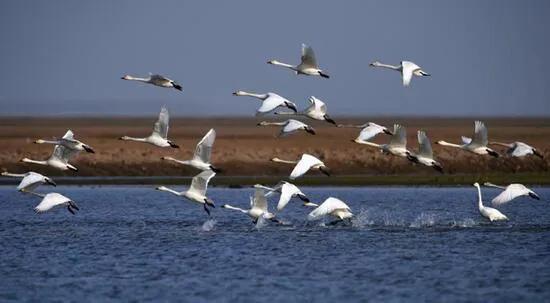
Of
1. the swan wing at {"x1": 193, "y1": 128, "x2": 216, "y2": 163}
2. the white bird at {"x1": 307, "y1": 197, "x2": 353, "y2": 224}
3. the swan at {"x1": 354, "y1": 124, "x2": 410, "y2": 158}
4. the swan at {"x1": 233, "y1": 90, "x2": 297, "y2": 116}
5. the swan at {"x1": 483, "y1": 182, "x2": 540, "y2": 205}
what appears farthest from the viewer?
the swan at {"x1": 483, "y1": 182, "x2": 540, "y2": 205}

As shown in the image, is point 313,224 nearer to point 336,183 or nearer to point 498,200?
point 498,200

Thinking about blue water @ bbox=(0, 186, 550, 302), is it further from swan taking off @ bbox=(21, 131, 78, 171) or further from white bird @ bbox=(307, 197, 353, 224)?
swan taking off @ bbox=(21, 131, 78, 171)

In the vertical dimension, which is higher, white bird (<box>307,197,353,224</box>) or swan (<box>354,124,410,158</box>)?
swan (<box>354,124,410,158</box>)

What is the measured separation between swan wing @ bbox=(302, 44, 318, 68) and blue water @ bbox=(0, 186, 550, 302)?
3706 millimetres

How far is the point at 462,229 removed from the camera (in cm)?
3216

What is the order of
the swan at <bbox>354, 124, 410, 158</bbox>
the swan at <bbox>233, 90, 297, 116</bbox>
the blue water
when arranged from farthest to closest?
1. the swan at <bbox>354, 124, 410, 158</bbox>
2. the swan at <bbox>233, 90, 297, 116</bbox>
3. the blue water

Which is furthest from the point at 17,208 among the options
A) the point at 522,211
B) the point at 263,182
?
the point at 522,211

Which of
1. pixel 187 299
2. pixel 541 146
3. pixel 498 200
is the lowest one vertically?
pixel 187 299

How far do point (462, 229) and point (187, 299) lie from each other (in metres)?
11.5

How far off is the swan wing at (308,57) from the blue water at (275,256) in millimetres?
3706

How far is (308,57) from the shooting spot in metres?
29.2

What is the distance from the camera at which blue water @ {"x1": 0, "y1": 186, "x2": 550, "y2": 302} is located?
904 inches

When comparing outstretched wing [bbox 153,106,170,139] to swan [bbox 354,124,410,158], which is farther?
swan [bbox 354,124,410,158]

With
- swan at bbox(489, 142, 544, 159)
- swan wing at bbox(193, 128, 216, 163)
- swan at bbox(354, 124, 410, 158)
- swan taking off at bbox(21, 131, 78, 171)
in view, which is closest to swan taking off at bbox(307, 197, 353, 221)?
swan at bbox(354, 124, 410, 158)
